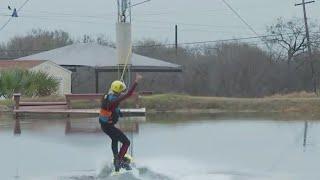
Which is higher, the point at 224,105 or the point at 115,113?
the point at 115,113

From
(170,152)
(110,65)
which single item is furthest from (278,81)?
(170,152)

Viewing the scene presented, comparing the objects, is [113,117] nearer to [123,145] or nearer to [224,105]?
[123,145]

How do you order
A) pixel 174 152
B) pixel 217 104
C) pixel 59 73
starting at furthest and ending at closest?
pixel 59 73 < pixel 217 104 < pixel 174 152

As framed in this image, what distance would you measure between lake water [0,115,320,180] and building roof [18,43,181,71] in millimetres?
22877

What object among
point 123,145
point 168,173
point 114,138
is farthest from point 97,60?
point 168,173

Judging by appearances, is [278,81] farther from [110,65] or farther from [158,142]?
[158,142]

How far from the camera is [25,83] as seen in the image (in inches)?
1479

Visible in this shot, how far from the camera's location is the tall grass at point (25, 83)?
3684cm

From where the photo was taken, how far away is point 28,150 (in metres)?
16.2

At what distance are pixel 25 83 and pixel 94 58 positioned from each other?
1166cm

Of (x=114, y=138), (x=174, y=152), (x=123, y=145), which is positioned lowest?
(x=174, y=152)

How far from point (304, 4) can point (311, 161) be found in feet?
141

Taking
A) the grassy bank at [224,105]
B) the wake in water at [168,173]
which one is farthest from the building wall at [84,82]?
the wake in water at [168,173]

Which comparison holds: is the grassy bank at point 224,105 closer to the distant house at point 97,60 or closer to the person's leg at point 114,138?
the distant house at point 97,60
